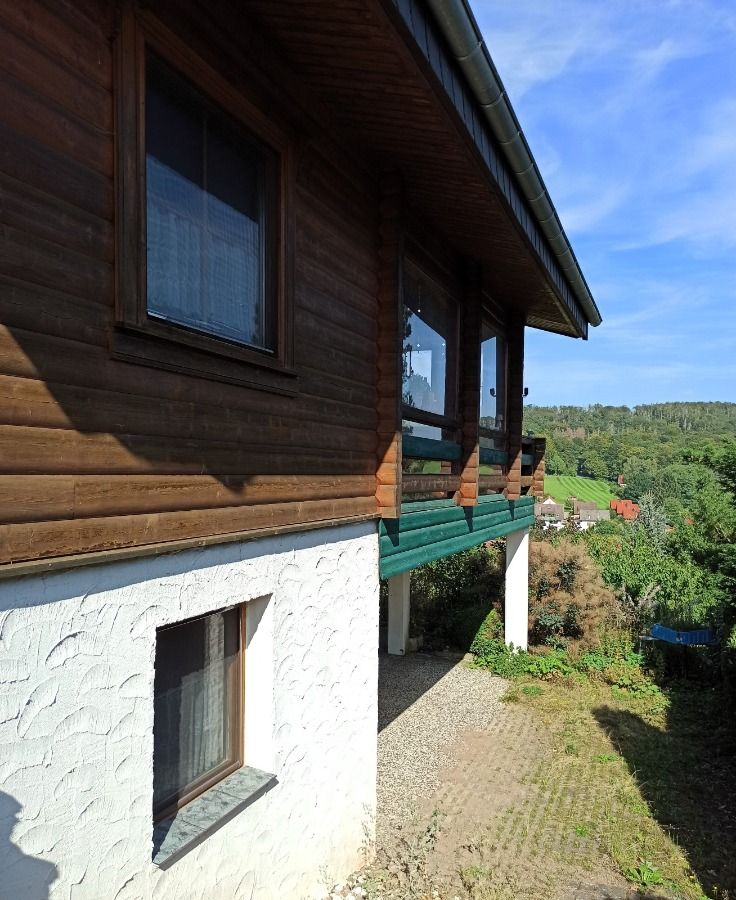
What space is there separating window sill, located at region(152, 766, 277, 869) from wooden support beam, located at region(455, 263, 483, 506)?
394 cm

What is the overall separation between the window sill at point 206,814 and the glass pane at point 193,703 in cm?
9

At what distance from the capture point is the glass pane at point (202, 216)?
9.30ft

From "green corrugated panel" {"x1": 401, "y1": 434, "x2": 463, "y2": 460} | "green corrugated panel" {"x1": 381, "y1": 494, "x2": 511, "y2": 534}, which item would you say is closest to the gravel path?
"green corrugated panel" {"x1": 381, "y1": 494, "x2": 511, "y2": 534}

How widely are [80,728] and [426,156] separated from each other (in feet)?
13.0

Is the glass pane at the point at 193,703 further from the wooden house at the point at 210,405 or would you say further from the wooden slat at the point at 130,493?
the wooden slat at the point at 130,493

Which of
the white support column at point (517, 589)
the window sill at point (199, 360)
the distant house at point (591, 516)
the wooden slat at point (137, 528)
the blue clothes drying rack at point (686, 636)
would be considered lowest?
the distant house at point (591, 516)

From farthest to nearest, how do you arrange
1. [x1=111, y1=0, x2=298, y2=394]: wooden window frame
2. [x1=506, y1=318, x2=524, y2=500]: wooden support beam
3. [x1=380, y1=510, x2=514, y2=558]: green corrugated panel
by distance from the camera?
1. [x1=506, y1=318, x2=524, y2=500]: wooden support beam
2. [x1=380, y1=510, x2=514, y2=558]: green corrugated panel
3. [x1=111, y1=0, x2=298, y2=394]: wooden window frame

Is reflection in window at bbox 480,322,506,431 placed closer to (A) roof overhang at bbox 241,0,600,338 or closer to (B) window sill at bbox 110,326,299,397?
(A) roof overhang at bbox 241,0,600,338

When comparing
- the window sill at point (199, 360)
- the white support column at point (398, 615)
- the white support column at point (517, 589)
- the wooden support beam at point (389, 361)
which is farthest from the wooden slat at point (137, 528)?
the white support column at point (398, 615)

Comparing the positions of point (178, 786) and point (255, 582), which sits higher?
point (255, 582)

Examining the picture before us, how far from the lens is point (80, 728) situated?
239 cm

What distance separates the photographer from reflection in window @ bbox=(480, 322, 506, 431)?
7.71 m

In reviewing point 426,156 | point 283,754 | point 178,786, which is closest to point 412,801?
point 283,754

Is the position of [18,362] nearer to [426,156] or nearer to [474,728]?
[426,156]
